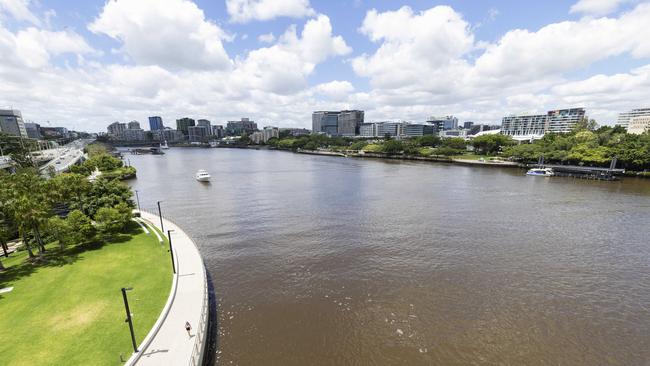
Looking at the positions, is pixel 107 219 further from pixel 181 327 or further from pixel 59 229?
pixel 181 327

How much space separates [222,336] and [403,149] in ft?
505

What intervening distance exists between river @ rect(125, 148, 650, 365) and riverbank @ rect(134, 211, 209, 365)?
242 centimetres

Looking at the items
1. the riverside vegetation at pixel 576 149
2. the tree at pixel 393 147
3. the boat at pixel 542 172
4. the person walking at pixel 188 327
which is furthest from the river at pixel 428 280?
the tree at pixel 393 147

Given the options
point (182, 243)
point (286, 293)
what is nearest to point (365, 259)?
point (286, 293)

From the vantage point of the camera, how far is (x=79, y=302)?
19891 millimetres

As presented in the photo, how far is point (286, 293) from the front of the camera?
79.3 feet

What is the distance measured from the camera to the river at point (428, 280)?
719 inches

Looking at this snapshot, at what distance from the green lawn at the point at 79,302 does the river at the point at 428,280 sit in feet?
18.3

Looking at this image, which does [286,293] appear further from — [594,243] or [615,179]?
[615,179]

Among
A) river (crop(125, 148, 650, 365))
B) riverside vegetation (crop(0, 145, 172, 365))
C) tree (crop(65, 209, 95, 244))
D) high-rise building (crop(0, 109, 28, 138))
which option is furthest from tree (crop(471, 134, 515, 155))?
high-rise building (crop(0, 109, 28, 138))

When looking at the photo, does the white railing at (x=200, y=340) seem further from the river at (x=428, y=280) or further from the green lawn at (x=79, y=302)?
the green lawn at (x=79, y=302)

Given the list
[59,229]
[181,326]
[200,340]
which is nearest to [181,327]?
[181,326]

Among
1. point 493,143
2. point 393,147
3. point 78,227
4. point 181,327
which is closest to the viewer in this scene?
point 181,327

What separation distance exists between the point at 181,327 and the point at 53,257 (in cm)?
2110
